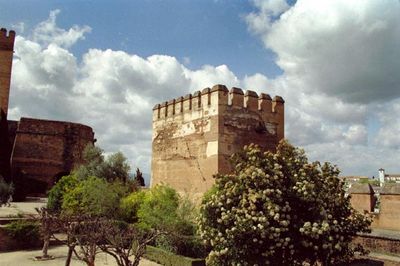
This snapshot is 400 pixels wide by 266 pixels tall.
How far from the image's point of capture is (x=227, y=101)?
14867 mm

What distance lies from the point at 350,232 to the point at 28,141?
105 feet

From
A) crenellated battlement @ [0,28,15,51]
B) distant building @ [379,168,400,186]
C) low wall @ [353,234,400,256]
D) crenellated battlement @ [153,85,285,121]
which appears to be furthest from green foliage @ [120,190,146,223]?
distant building @ [379,168,400,186]

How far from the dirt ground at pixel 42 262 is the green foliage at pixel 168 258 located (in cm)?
26

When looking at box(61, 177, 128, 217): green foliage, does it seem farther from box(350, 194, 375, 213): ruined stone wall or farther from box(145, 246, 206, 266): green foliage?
box(350, 194, 375, 213): ruined stone wall

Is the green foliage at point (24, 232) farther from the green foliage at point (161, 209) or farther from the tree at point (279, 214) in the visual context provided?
the tree at point (279, 214)

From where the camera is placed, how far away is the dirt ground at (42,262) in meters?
15.3

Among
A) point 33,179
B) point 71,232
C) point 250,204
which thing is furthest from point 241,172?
point 33,179

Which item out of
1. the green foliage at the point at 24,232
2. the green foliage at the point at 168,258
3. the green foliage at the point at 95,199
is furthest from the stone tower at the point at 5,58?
the green foliage at the point at 168,258

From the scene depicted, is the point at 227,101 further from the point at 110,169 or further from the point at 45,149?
the point at 45,149

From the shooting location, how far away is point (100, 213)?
63.3ft

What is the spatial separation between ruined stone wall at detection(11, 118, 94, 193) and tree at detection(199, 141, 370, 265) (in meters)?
28.9

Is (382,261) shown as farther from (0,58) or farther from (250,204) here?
(0,58)

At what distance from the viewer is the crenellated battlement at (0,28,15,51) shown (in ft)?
130

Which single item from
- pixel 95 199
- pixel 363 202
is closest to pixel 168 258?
pixel 95 199
